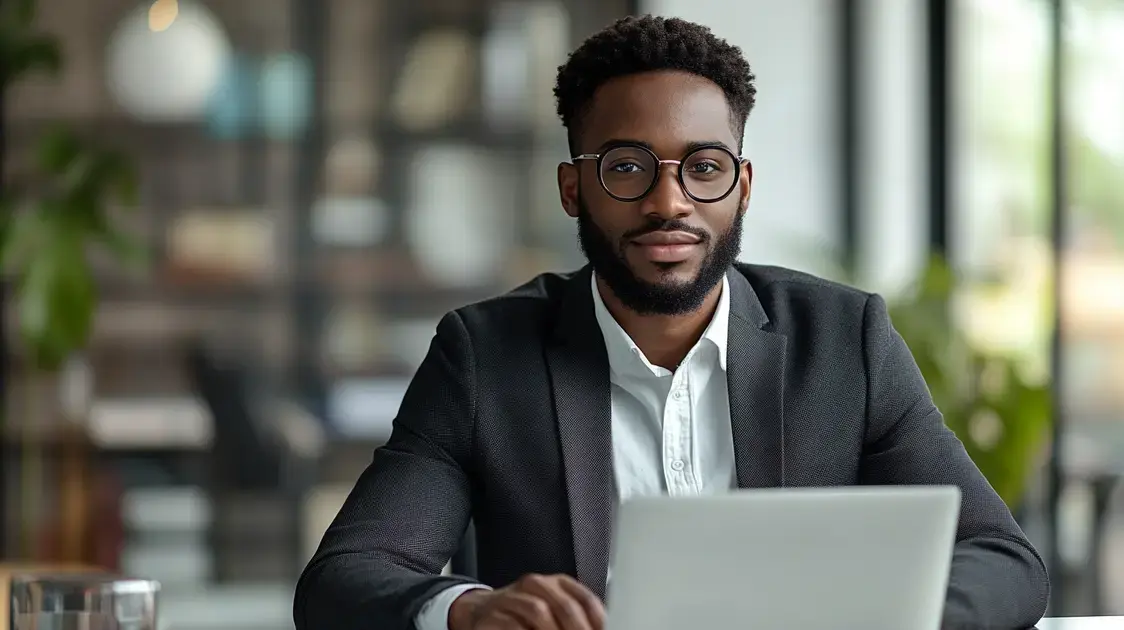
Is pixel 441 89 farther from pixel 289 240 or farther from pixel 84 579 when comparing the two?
pixel 84 579

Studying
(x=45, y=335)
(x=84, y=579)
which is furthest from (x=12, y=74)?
(x=84, y=579)

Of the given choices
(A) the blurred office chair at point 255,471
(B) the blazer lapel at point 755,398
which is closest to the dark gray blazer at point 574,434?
(B) the blazer lapel at point 755,398

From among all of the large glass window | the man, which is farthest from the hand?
the large glass window

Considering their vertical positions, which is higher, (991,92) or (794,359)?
(991,92)

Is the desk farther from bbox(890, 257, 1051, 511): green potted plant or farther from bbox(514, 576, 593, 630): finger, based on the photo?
bbox(890, 257, 1051, 511): green potted plant

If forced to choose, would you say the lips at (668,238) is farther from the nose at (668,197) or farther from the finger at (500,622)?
the finger at (500,622)

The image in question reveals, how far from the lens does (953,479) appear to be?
159cm

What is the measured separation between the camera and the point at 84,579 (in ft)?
3.97

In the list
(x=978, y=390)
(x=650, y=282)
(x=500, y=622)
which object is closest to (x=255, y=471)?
(x=978, y=390)

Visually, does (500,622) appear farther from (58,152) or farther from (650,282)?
(58,152)

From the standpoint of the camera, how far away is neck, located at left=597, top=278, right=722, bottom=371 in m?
1.70

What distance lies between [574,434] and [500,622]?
438mm

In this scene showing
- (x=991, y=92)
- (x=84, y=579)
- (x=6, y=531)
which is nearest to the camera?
(x=84, y=579)

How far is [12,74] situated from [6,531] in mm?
1669
